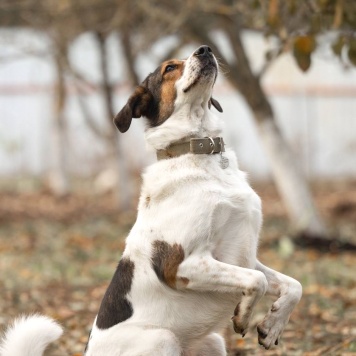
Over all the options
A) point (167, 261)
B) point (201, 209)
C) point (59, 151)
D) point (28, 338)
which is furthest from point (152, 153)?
point (59, 151)

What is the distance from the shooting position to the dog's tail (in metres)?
4.58

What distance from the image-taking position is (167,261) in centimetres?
457

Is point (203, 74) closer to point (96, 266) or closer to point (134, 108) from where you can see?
point (134, 108)

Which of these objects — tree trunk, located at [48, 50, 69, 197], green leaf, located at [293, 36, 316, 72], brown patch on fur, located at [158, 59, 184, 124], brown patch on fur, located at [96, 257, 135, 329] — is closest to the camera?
brown patch on fur, located at [96, 257, 135, 329]

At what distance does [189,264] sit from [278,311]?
605 mm

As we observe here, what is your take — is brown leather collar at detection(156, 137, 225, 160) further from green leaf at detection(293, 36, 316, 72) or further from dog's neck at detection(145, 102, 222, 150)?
green leaf at detection(293, 36, 316, 72)

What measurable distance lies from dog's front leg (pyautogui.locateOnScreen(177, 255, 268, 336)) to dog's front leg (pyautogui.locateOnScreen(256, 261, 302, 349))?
212 mm

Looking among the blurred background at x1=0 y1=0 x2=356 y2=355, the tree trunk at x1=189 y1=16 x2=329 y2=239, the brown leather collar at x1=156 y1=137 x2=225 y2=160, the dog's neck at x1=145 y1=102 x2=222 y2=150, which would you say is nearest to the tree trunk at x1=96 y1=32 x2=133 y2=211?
the blurred background at x1=0 y1=0 x2=356 y2=355

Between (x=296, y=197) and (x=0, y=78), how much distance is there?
14.2 meters

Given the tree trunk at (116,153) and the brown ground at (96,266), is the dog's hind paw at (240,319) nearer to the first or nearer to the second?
the brown ground at (96,266)

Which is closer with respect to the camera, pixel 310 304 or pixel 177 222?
pixel 177 222

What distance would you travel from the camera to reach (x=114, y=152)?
51.9 feet

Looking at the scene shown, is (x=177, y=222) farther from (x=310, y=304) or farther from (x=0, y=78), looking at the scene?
(x=0, y=78)

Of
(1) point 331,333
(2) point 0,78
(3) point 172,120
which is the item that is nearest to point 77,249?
(1) point 331,333
